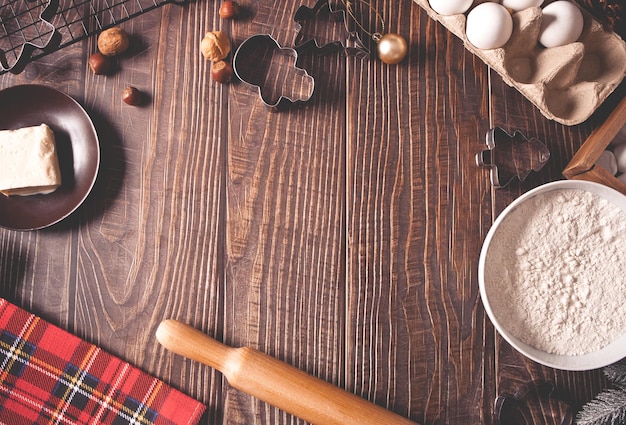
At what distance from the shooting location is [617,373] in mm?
828

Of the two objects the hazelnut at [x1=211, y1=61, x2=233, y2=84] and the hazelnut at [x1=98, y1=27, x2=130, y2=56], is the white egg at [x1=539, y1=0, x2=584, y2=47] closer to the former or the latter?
the hazelnut at [x1=211, y1=61, x2=233, y2=84]

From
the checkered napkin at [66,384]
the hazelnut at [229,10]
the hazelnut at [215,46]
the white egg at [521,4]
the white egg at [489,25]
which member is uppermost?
the white egg at [521,4]

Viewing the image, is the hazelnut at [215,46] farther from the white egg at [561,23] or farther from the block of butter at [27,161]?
the white egg at [561,23]

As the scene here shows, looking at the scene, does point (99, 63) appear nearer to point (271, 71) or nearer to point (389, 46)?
point (271, 71)

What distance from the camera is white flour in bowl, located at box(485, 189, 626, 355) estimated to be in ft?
2.77

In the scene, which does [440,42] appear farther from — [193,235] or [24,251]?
[24,251]

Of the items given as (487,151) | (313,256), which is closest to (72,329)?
(313,256)

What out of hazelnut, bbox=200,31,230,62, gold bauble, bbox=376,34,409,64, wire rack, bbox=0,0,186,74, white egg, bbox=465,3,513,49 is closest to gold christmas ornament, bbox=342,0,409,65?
gold bauble, bbox=376,34,409,64

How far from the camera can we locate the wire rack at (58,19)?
35.6 inches

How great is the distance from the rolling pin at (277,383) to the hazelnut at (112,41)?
17.3 inches

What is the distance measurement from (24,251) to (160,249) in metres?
0.21

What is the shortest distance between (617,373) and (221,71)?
29.7 inches

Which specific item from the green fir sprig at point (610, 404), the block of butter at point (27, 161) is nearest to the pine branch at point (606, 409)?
the green fir sprig at point (610, 404)

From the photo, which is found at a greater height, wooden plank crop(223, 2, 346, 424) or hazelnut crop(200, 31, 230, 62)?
hazelnut crop(200, 31, 230, 62)
